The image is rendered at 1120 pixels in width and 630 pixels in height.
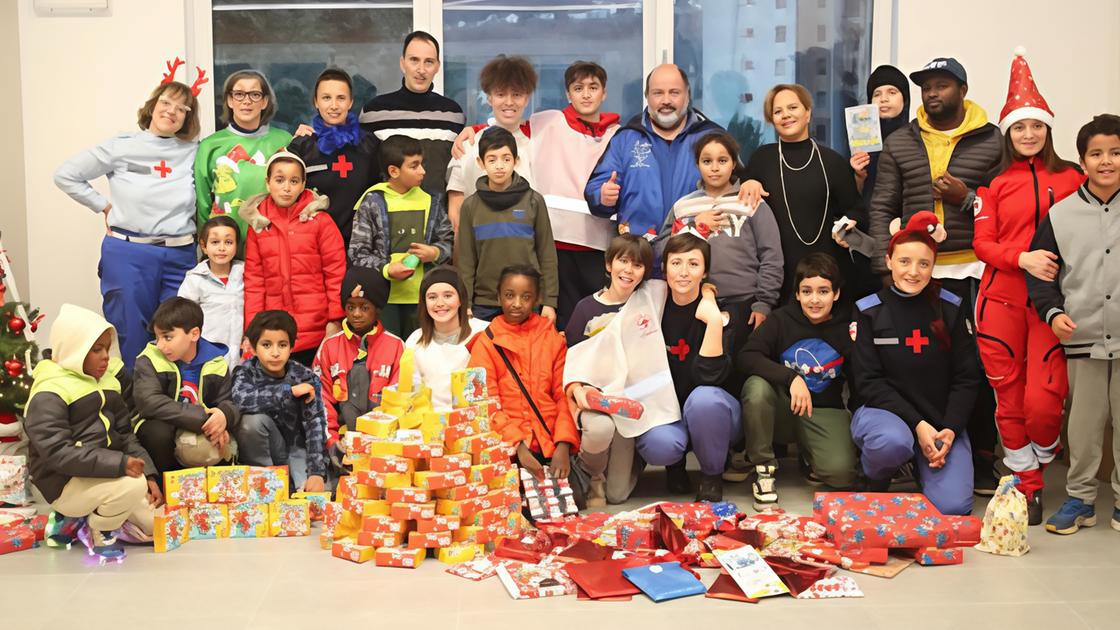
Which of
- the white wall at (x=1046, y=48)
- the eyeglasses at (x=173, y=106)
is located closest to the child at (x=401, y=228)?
the eyeglasses at (x=173, y=106)

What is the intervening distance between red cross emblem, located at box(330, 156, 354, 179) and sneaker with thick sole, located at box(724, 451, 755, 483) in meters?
2.31

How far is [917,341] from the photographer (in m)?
4.63

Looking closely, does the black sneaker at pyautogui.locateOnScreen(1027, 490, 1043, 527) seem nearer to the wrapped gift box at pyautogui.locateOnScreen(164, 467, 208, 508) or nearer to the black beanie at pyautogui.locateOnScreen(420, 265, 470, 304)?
the black beanie at pyautogui.locateOnScreen(420, 265, 470, 304)

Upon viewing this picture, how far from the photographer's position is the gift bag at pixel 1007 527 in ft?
13.1

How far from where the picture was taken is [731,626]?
10.8 feet

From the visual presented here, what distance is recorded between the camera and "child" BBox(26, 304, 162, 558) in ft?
13.0

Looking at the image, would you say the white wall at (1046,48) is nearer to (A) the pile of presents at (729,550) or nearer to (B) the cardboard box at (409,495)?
(A) the pile of presents at (729,550)

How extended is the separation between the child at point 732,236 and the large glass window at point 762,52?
1618mm

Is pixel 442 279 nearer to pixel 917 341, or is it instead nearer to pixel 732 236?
pixel 732 236

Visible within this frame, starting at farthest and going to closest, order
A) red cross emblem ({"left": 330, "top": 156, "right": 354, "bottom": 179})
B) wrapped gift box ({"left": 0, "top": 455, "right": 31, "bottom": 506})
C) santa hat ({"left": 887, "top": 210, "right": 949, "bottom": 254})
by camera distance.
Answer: red cross emblem ({"left": 330, "top": 156, "right": 354, "bottom": 179}) → santa hat ({"left": 887, "top": 210, "right": 949, "bottom": 254}) → wrapped gift box ({"left": 0, "top": 455, "right": 31, "bottom": 506})

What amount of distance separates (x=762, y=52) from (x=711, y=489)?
2.99 meters

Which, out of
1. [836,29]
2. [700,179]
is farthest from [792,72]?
[700,179]

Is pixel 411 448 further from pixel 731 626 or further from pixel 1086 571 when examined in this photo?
pixel 1086 571

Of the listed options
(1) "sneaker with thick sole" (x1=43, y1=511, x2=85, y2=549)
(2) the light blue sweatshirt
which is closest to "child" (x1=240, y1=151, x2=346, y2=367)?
(2) the light blue sweatshirt
